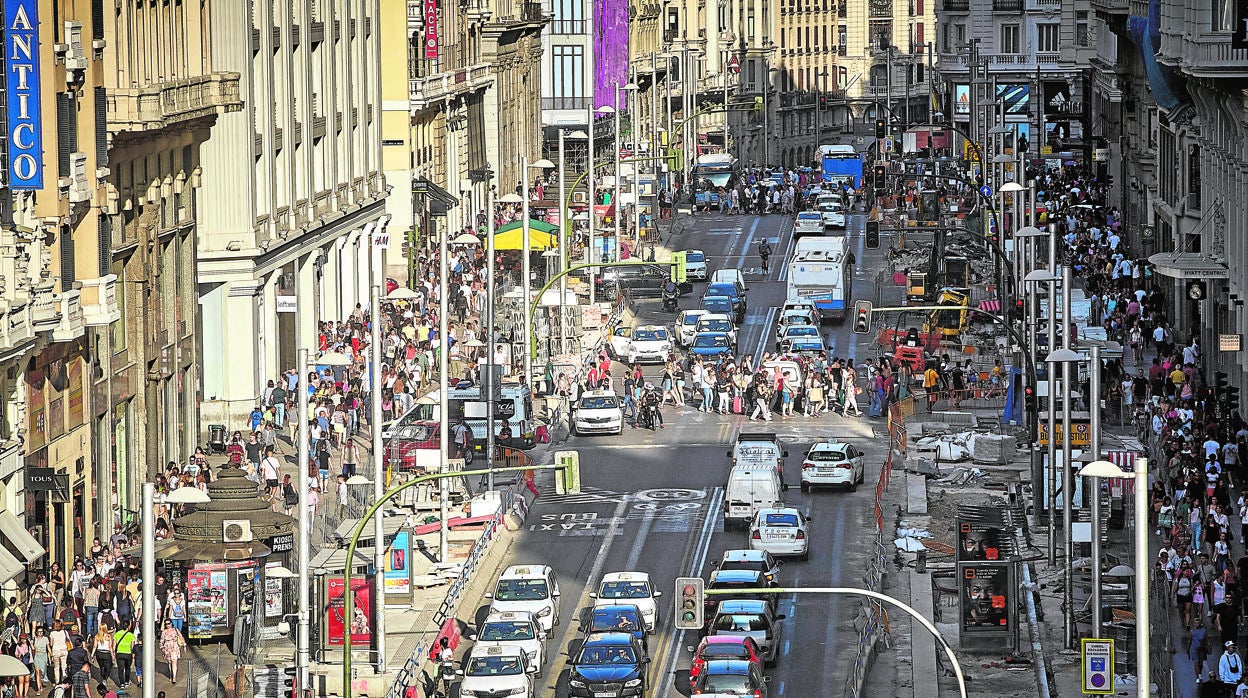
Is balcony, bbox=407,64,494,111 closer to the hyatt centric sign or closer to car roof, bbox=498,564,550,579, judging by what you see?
car roof, bbox=498,564,550,579

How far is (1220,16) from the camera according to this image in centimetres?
6844

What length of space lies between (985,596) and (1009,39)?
4303 inches

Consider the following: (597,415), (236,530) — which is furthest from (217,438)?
(236,530)

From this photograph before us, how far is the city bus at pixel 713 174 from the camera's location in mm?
138000

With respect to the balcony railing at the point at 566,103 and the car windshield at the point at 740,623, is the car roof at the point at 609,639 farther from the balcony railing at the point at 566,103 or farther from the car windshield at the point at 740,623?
the balcony railing at the point at 566,103

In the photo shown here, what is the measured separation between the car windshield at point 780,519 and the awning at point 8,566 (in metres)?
18.9

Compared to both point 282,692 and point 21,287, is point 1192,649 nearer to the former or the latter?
point 282,692

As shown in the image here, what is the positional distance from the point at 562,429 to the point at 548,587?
22.4 metres

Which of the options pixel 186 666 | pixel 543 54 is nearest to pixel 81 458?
pixel 186 666

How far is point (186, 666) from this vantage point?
46750 mm

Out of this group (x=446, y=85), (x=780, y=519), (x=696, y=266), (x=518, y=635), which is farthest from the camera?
(x=446, y=85)

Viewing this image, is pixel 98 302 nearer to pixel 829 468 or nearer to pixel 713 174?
pixel 829 468

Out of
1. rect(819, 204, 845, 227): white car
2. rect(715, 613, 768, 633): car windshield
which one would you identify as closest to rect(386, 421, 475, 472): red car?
rect(715, 613, 768, 633): car windshield

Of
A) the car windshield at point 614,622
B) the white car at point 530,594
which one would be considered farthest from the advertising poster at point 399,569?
the car windshield at point 614,622
